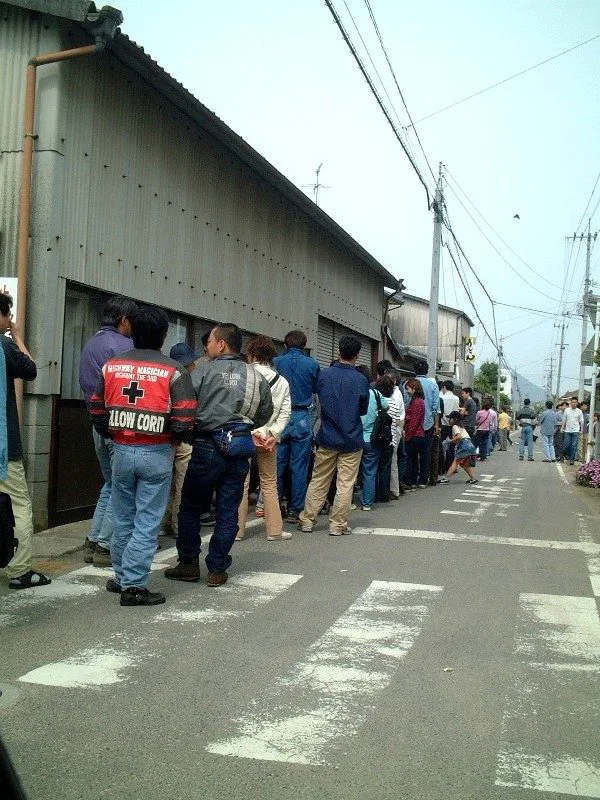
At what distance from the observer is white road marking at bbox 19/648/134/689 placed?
442 cm

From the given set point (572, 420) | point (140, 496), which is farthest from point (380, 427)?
point (572, 420)

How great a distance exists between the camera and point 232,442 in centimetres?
664

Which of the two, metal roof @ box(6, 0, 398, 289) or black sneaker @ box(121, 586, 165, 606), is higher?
metal roof @ box(6, 0, 398, 289)

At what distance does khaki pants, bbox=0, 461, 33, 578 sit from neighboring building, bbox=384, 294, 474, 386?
24.6 metres

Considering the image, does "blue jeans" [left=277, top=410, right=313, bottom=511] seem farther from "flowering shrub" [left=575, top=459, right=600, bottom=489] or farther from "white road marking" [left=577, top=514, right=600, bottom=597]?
"flowering shrub" [left=575, top=459, right=600, bottom=489]

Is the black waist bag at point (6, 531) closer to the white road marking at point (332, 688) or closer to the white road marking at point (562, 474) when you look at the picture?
the white road marking at point (332, 688)

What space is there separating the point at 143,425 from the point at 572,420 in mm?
20710

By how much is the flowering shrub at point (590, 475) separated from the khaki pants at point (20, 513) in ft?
42.7

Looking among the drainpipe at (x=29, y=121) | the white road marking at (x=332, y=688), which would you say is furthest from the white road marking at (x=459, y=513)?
the drainpipe at (x=29, y=121)

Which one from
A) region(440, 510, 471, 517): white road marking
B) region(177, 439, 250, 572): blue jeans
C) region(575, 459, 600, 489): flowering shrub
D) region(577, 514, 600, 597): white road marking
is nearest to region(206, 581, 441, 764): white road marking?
region(177, 439, 250, 572): blue jeans

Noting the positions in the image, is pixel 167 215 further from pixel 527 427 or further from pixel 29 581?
pixel 527 427

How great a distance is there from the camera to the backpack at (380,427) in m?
11.1

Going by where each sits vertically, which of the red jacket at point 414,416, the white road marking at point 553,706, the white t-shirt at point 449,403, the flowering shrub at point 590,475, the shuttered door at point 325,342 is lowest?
the white road marking at point 553,706

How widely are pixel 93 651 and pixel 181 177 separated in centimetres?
817
